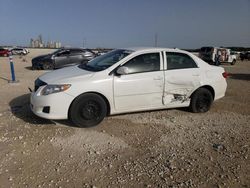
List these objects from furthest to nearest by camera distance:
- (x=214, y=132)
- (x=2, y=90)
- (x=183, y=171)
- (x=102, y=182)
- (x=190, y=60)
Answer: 1. (x=2, y=90)
2. (x=190, y=60)
3. (x=214, y=132)
4. (x=183, y=171)
5. (x=102, y=182)

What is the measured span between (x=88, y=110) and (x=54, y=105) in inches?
25.1

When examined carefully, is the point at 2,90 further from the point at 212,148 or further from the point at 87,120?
the point at 212,148

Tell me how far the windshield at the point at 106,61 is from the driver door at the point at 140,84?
29 cm

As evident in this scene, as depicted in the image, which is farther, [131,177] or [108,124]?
[108,124]

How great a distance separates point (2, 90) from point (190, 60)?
20.0 ft

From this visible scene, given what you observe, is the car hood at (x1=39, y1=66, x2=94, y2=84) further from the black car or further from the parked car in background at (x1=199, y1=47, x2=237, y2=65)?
the parked car in background at (x1=199, y1=47, x2=237, y2=65)

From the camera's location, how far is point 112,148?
4078 millimetres

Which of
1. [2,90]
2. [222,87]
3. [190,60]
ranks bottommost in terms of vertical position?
[2,90]

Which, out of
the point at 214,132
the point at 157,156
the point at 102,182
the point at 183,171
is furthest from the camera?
the point at 214,132

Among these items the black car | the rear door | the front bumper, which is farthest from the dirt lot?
the black car

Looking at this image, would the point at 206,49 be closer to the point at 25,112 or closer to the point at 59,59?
the point at 59,59

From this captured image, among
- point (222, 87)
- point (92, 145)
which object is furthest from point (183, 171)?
point (222, 87)

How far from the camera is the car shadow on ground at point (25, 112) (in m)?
Result: 5.07

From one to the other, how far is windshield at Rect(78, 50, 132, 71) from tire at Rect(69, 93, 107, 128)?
0.67 meters
